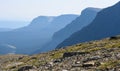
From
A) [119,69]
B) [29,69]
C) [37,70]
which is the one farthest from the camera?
[29,69]

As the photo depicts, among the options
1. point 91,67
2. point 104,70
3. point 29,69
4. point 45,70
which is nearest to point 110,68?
point 104,70

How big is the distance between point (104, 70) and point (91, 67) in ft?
12.5

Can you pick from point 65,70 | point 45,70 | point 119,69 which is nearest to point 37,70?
point 45,70

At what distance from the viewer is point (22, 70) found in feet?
170

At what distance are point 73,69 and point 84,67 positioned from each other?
1.43 metres

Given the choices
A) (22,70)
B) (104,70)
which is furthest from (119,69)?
(22,70)

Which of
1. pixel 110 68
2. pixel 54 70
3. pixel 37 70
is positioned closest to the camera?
pixel 110 68

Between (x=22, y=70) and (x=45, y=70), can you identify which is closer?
(x=45, y=70)

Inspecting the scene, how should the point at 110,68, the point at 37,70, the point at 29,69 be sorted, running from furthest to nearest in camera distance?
the point at 29,69 → the point at 37,70 → the point at 110,68

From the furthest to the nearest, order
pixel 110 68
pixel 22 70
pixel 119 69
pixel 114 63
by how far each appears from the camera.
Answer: pixel 22 70
pixel 114 63
pixel 110 68
pixel 119 69

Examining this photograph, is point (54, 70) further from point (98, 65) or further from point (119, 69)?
point (119, 69)

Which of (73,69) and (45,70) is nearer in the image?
(73,69)

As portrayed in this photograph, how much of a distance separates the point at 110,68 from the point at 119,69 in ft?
7.39

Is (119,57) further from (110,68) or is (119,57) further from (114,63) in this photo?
(110,68)
